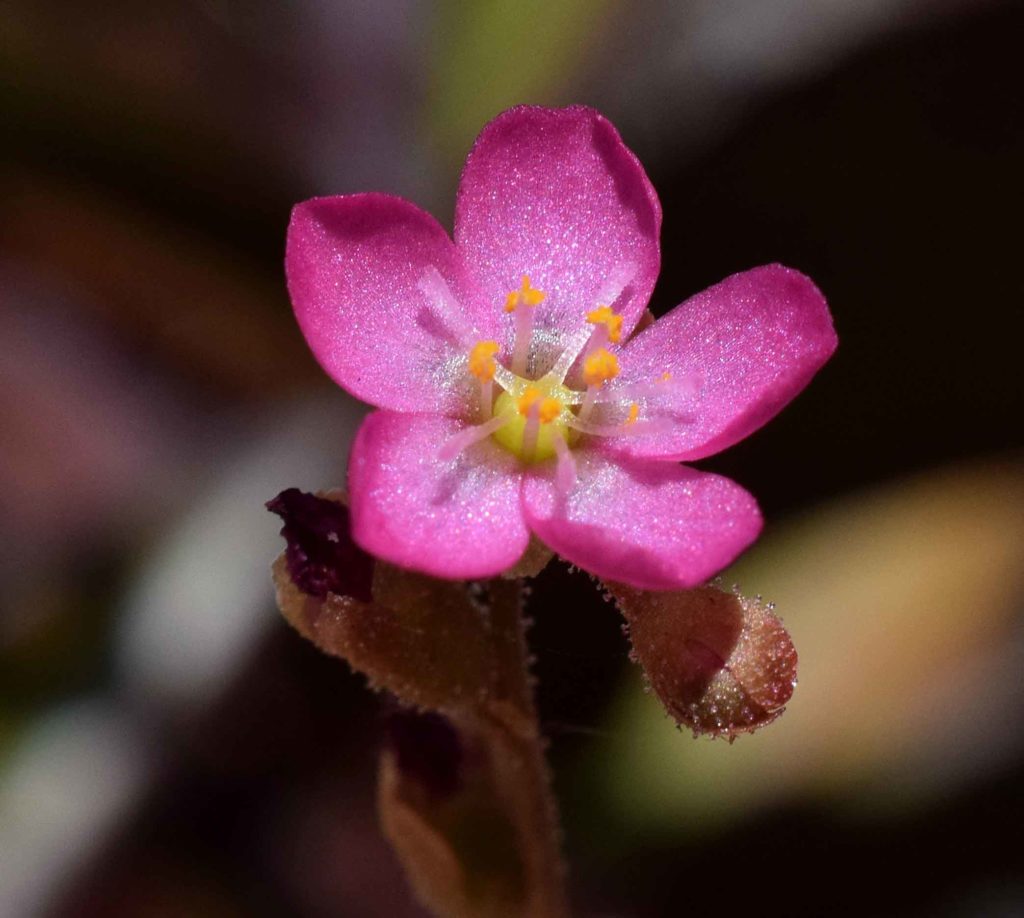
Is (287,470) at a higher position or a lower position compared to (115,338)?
lower

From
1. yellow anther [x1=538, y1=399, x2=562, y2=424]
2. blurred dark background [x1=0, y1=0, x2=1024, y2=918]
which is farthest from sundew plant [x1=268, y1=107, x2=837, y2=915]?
blurred dark background [x1=0, y1=0, x2=1024, y2=918]

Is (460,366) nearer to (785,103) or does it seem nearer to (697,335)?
(697,335)

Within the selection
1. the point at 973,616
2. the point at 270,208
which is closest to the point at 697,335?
the point at 973,616

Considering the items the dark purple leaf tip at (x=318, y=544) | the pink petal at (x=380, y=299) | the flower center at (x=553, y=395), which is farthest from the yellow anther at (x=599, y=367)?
the dark purple leaf tip at (x=318, y=544)

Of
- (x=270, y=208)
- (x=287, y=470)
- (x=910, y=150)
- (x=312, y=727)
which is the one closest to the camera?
(x=312, y=727)

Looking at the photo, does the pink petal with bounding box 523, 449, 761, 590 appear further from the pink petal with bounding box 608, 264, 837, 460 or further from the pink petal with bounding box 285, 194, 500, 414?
the pink petal with bounding box 285, 194, 500, 414

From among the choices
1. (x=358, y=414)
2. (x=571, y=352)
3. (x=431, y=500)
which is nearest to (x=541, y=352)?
(x=571, y=352)

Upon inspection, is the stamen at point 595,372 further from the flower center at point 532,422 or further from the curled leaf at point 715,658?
the curled leaf at point 715,658
